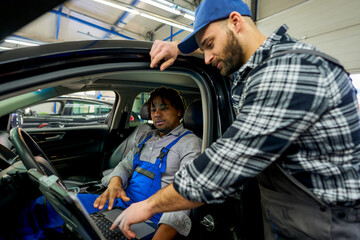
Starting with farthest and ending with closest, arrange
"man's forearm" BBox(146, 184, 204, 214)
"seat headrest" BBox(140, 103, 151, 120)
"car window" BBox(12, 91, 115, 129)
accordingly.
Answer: "car window" BBox(12, 91, 115, 129) → "seat headrest" BBox(140, 103, 151, 120) → "man's forearm" BBox(146, 184, 204, 214)

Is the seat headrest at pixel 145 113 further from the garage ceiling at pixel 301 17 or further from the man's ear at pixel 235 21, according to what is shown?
the man's ear at pixel 235 21

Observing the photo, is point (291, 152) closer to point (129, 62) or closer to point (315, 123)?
point (315, 123)

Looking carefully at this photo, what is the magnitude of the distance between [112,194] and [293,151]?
4.29 feet

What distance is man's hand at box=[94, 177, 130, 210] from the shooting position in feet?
4.75

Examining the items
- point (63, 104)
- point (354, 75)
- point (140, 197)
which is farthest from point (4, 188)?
point (354, 75)

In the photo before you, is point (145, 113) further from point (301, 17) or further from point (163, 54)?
point (301, 17)

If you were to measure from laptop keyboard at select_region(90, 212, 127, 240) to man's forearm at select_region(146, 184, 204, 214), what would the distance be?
0.58 metres

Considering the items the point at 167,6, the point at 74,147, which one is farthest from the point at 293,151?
the point at 167,6

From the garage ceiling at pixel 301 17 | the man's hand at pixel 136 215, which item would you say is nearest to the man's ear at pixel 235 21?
the man's hand at pixel 136 215

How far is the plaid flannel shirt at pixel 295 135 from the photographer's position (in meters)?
0.65

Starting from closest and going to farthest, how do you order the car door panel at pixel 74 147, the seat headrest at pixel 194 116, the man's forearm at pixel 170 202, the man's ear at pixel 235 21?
1. the man's forearm at pixel 170 202
2. the man's ear at pixel 235 21
3. the seat headrest at pixel 194 116
4. the car door panel at pixel 74 147

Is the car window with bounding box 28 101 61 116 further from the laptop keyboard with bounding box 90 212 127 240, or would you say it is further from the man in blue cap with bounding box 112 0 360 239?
the man in blue cap with bounding box 112 0 360 239

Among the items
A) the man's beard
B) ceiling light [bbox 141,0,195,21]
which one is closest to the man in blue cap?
the man's beard

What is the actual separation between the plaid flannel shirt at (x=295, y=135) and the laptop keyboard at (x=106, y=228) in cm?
76
